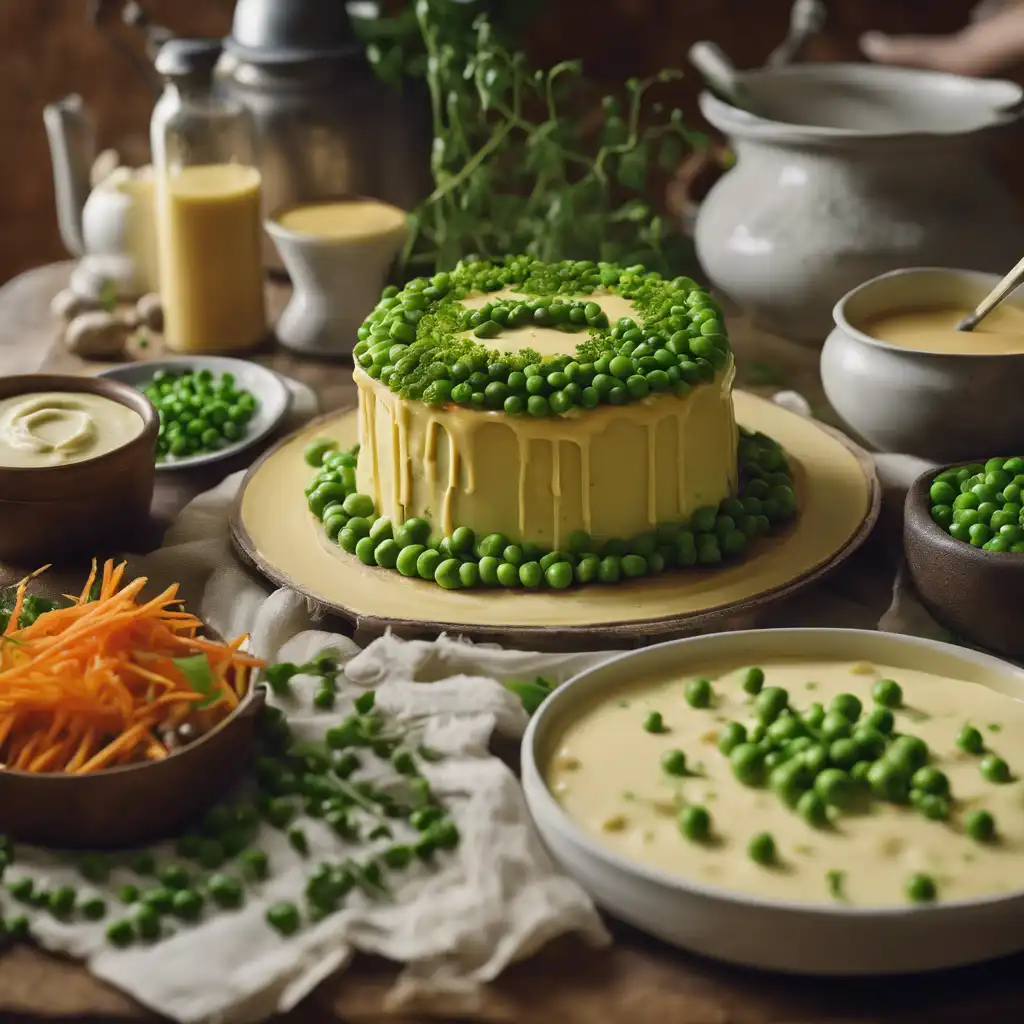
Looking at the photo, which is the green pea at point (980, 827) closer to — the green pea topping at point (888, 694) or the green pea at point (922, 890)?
the green pea at point (922, 890)

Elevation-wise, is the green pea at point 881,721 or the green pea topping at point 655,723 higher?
the green pea at point 881,721

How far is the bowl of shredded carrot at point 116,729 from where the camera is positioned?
1.56m

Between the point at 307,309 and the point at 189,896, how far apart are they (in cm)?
174

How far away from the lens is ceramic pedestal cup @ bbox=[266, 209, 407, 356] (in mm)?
2951

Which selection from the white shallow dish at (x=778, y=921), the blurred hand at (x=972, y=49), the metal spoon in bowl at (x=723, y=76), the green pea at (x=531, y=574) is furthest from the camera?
the blurred hand at (x=972, y=49)

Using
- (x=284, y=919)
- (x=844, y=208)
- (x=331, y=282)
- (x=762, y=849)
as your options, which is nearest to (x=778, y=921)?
(x=762, y=849)

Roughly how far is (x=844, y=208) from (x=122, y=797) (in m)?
1.78

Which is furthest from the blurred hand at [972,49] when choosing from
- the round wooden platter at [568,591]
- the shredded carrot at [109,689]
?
the shredded carrot at [109,689]

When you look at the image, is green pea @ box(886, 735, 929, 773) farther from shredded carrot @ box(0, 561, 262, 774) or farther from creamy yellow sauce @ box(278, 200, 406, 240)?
creamy yellow sauce @ box(278, 200, 406, 240)

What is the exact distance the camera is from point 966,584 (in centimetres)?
187

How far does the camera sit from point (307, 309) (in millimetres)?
3051

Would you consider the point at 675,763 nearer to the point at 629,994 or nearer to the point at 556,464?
the point at 629,994

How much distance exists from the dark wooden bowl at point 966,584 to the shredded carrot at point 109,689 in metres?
0.86

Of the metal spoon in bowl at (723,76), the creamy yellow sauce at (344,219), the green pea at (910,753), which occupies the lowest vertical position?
the green pea at (910,753)
